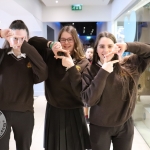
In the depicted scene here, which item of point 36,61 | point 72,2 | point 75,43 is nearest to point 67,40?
point 75,43

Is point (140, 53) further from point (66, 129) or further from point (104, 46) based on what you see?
point (66, 129)

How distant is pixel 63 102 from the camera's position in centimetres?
139

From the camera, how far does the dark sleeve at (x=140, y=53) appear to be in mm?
1206

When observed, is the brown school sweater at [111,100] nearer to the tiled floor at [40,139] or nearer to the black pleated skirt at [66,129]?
the black pleated skirt at [66,129]

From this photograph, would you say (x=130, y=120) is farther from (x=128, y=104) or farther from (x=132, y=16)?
(x=132, y=16)

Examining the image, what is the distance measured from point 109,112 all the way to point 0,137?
0.77 m

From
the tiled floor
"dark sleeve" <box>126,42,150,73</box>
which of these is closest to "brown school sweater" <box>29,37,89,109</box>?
"dark sleeve" <box>126,42,150,73</box>

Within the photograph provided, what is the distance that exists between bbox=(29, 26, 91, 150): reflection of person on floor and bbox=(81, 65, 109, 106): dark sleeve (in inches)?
8.1

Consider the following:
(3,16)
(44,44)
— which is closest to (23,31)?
(44,44)

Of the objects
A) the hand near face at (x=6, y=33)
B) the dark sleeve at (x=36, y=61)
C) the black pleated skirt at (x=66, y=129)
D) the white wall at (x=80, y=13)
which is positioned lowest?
the black pleated skirt at (x=66, y=129)

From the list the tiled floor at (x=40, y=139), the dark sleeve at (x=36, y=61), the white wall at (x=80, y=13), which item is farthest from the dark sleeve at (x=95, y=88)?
the white wall at (x=80, y=13)

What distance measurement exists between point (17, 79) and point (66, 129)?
1.71 ft

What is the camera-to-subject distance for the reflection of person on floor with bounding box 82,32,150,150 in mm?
1180

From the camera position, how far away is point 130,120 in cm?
128
